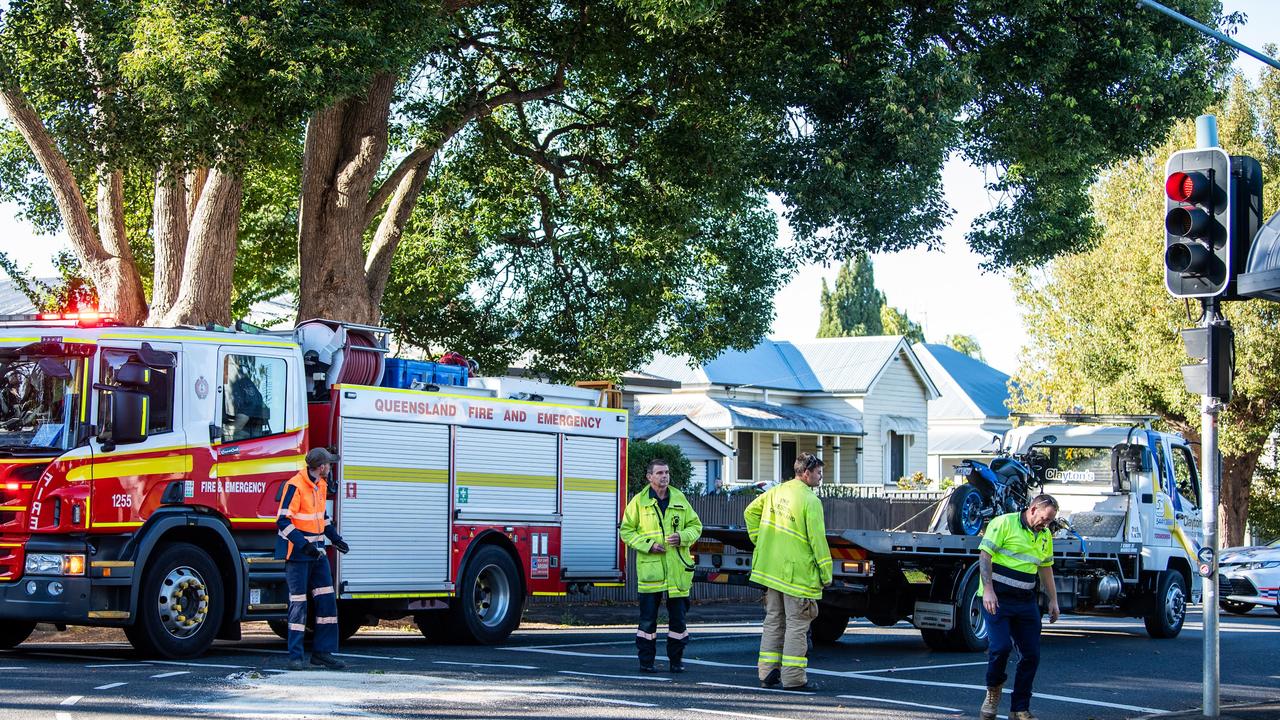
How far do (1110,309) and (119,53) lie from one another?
2277 cm

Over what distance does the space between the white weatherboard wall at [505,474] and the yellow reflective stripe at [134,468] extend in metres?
3.20

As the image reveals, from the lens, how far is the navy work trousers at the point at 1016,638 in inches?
396

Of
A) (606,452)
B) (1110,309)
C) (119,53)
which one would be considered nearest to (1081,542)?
(606,452)

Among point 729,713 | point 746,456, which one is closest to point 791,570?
point 729,713

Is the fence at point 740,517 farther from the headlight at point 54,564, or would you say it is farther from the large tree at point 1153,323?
the headlight at point 54,564

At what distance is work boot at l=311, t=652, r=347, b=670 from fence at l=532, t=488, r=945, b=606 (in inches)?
327

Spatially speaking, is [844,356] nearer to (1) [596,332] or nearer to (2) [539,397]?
(1) [596,332]

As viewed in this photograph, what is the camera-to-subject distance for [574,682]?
11.8 metres

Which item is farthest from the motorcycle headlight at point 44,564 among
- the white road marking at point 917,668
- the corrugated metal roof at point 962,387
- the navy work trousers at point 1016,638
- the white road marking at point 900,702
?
the corrugated metal roof at point 962,387

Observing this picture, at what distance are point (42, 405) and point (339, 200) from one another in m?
6.42

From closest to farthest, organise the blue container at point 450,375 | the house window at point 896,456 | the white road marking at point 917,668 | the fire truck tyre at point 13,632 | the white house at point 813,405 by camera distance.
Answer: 1. the fire truck tyre at point 13,632
2. the white road marking at point 917,668
3. the blue container at point 450,375
4. the white house at point 813,405
5. the house window at point 896,456

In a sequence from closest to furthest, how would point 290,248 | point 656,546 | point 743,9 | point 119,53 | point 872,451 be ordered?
point 656,546 → point 119,53 → point 743,9 → point 290,248 → point 872,451

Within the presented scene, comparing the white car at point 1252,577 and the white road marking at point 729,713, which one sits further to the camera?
the white car at point 1252,577

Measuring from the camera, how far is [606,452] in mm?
17359
